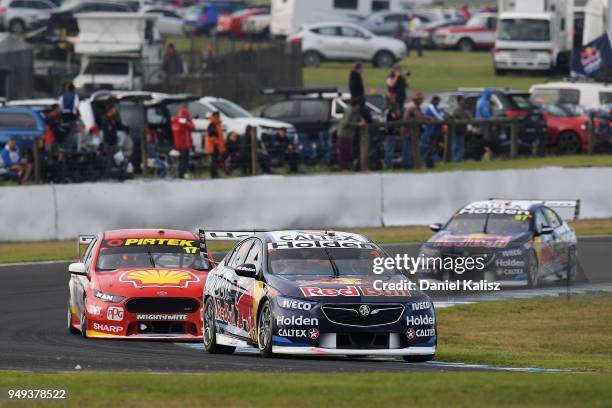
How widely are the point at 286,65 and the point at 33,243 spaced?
2391 cm

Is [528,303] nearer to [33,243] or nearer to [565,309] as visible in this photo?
[565,309]

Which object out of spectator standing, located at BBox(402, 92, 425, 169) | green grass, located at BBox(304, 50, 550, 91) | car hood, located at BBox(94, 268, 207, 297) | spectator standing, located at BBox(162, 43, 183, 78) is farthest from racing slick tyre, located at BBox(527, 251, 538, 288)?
green grass, located at BBox(304, 50, 550, 91)

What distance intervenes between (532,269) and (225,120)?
1395 cm

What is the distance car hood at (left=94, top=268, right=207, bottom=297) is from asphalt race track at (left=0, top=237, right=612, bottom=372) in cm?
52

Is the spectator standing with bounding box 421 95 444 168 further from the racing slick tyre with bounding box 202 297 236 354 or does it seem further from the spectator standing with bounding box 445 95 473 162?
the racing slick tyre with bounding box 202 297 236 354

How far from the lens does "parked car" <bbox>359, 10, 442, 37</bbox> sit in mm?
65375

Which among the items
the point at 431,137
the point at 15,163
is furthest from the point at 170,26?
the point at 15,163

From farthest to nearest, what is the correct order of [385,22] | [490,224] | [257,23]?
1. [257,23]
2. [385,22]
3. [490,224]

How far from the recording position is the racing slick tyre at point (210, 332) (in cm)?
1463

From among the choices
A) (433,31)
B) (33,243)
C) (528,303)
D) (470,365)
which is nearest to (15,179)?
(33,243)

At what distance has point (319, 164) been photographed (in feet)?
103

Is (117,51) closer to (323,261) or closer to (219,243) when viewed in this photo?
(219,243)

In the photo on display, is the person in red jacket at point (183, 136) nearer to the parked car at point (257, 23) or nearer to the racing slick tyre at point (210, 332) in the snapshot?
the racing slick tyre at point (210, 332)

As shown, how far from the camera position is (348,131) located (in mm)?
30984
